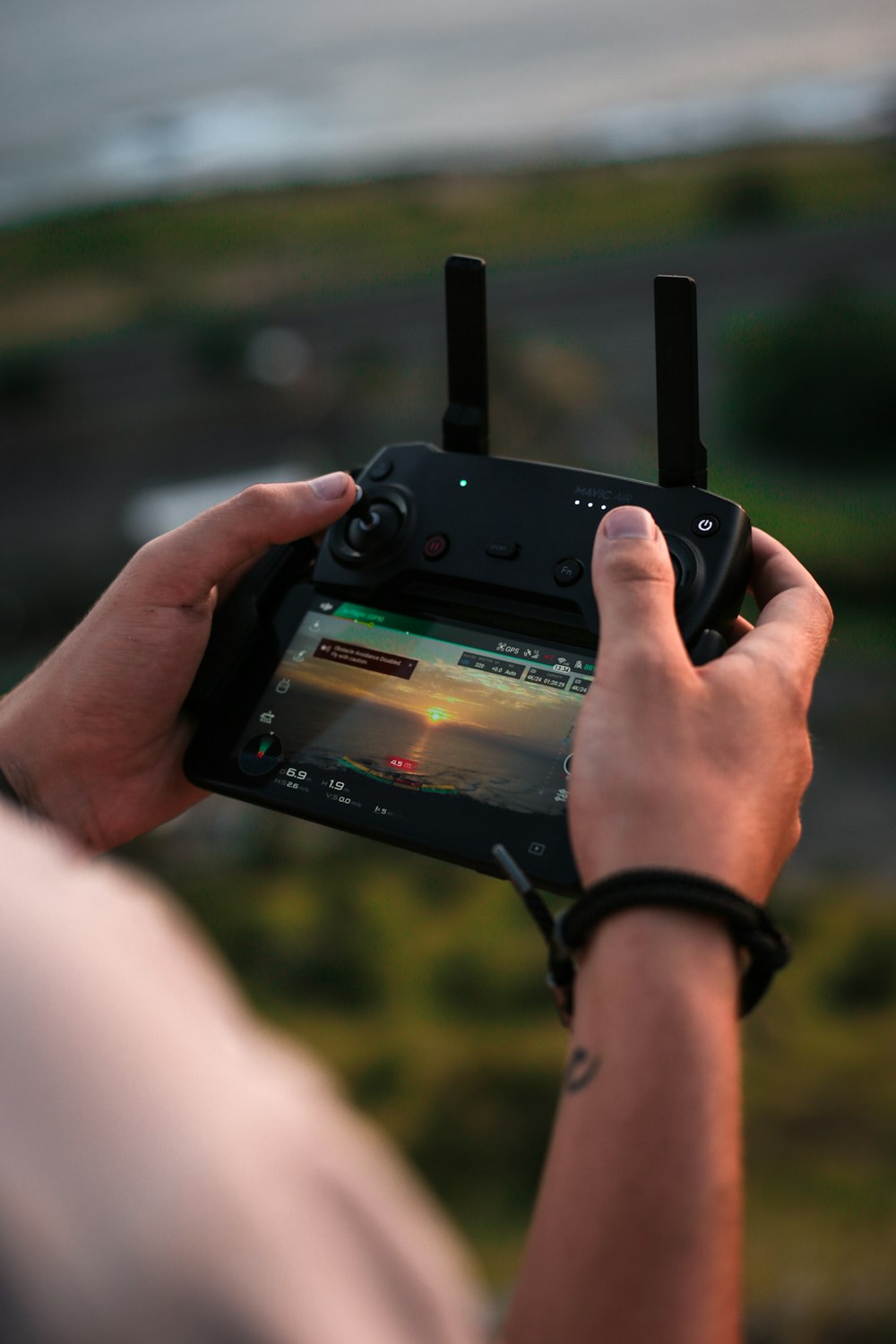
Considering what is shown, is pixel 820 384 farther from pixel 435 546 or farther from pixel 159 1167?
pixel 159 1167

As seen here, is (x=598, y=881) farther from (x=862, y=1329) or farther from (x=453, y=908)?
(x=453, y=908)

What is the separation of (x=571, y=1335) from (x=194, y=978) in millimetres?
294

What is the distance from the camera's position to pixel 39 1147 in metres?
0.32

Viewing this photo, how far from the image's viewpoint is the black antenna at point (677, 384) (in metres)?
1.00

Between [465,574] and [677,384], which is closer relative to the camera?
[677,384]

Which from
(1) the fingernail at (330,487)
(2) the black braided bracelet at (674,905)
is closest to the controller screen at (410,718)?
(1) the fingernail at (330,487)

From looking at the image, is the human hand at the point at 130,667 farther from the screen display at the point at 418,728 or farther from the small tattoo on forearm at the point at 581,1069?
the small tattoo on forearm at the point at 581,1069

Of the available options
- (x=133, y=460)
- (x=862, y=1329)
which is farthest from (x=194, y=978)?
(x=133, y=460)

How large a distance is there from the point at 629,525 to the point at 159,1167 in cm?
68

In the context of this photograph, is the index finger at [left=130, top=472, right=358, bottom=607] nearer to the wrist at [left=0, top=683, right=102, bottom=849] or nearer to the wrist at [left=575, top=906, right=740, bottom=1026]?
the wrist at [left=0, top=683, right=102, bottom=849]

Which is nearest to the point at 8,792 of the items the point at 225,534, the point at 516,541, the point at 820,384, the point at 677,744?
the point at 225,534

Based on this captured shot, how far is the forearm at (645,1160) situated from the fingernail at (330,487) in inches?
25.3

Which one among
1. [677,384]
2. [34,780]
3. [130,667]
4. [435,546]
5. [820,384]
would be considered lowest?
[820,384]

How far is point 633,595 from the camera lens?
854mm
